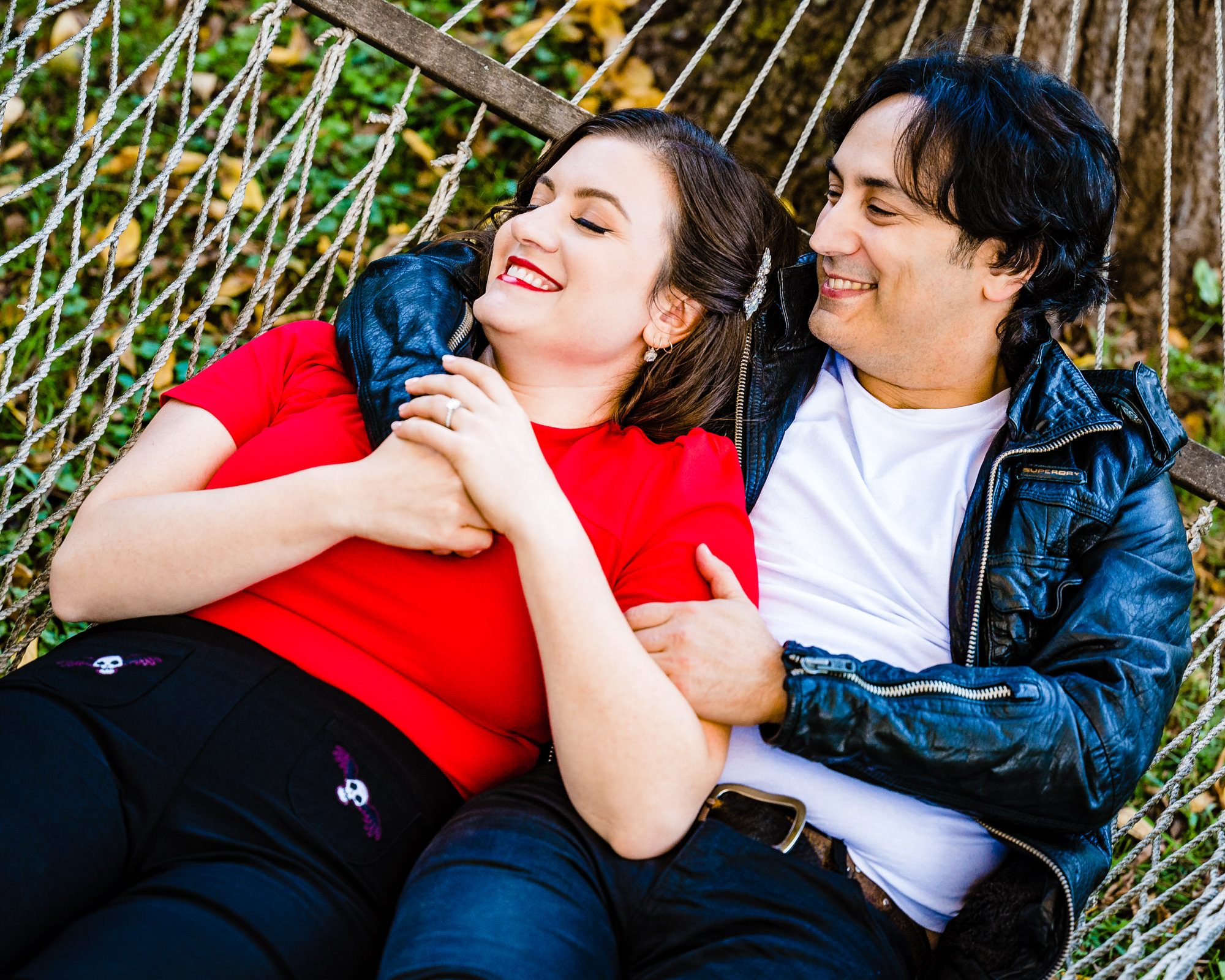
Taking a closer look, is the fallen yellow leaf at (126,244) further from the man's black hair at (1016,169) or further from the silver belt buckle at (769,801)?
the silver belt buckle at (769,801)

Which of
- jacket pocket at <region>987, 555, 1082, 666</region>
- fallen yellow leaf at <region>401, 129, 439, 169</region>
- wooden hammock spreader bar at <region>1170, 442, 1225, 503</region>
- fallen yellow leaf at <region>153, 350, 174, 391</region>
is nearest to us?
jacket pocket at <region>987, 555, 1082, 666</region>

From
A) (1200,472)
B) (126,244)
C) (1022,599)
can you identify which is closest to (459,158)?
(126,244)

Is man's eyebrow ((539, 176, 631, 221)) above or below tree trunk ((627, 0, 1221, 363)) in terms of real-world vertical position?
below

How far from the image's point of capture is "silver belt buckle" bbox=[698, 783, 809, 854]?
123 centimetres

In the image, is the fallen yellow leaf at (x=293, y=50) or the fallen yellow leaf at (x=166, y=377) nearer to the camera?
the fallen yellow leaf at (x=166, y=377)

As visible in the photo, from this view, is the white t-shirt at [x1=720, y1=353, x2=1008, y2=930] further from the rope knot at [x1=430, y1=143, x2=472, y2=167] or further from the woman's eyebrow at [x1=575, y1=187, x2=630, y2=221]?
the rope knot at [x1=430, y1=143, x2=472, y2=167]

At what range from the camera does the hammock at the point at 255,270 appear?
5.07 ft

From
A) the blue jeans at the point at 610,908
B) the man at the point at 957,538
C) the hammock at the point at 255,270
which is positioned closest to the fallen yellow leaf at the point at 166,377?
the hammock at the point at 255,270

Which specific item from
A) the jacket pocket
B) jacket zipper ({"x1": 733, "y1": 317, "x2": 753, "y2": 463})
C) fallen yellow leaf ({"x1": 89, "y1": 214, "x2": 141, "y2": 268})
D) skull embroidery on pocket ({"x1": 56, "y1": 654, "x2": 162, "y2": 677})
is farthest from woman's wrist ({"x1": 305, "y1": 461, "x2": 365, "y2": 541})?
fallen yellow leaf ({"x1": 89, "y1": 214, "x2": 141, "y2": 268})

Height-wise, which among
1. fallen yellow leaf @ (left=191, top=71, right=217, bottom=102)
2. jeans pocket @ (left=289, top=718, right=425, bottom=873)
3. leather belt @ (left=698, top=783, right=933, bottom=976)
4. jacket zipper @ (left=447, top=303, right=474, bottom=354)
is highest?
fallen yellow leaf @ (left=191, top=71, right=217, bottom=102)

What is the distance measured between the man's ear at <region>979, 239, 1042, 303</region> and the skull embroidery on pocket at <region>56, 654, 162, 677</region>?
134 cm

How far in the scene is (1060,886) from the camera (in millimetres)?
1248

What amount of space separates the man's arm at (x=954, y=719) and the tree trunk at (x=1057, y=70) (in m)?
1.81

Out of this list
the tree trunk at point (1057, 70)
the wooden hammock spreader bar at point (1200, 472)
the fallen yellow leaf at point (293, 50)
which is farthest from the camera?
the fallen yellow leaf at point (293, 50)
